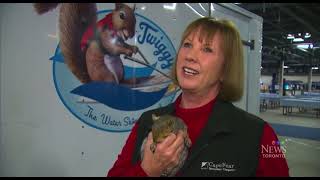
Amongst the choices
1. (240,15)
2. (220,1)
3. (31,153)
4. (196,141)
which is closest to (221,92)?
(196,141)

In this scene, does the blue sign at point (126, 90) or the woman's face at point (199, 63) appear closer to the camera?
the woman's face at point (199, 63)

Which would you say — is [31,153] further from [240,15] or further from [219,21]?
[240,15]

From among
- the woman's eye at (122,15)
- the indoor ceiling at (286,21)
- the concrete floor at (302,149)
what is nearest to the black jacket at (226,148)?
the woman's eye at (122,15)

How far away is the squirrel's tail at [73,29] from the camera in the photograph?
70.2 inches

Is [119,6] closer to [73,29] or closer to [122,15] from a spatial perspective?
[122,15]

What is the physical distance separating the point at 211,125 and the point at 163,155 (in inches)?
10.2

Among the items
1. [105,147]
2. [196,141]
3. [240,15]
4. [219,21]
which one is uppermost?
[240,15]

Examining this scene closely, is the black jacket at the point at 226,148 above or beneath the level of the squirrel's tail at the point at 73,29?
beneath

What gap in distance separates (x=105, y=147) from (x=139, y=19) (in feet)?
2.57

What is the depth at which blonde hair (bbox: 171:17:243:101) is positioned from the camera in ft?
4.45

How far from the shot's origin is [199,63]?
1.31 meters

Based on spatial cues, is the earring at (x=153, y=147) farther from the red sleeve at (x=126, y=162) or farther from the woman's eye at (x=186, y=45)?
the woman's eye at (x=186, y=45)

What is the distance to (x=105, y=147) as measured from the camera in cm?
197

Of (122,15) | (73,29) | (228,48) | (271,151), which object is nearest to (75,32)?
(73,29)
